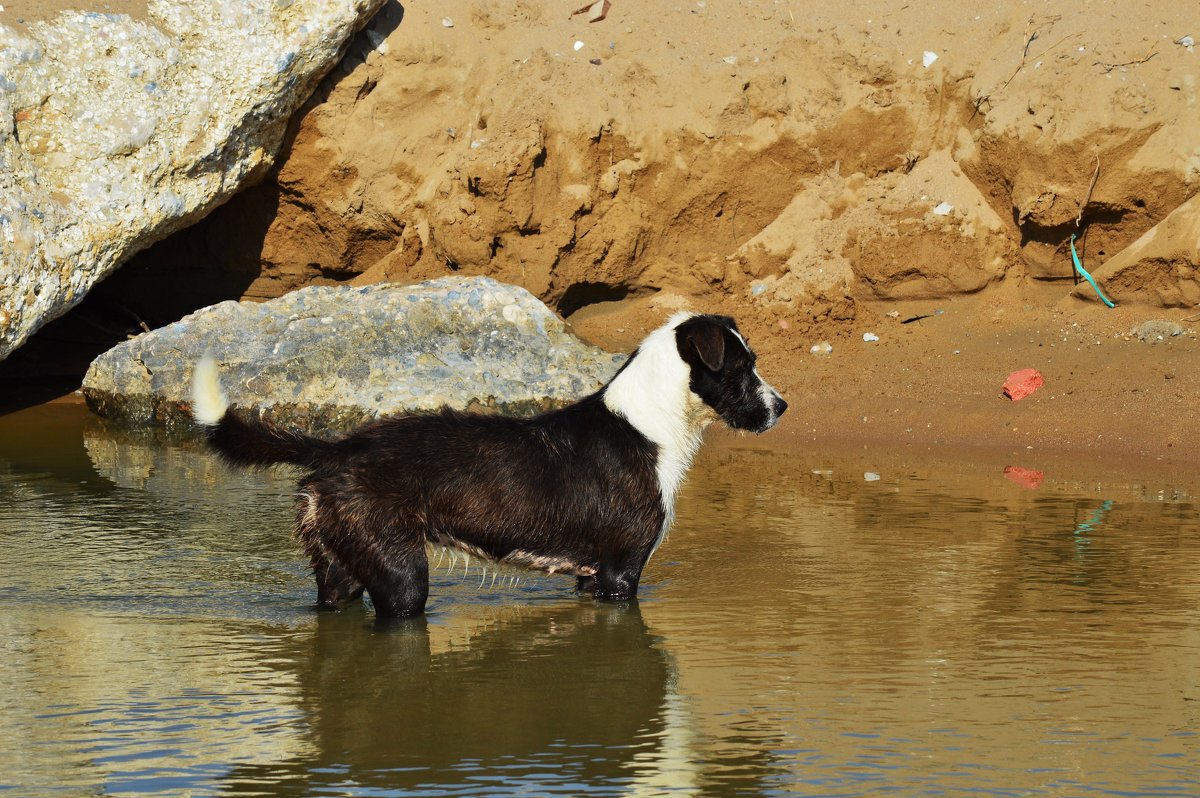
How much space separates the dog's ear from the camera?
23.2ft

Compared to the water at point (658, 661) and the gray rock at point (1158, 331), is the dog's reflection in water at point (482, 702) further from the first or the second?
the gray rock at point (1158, 331)

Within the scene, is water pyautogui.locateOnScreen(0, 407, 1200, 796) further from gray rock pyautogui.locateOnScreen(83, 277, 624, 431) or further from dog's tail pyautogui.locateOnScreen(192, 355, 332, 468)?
gray rock pyautogui.locateOnScreen(83, 277, 624, 431)

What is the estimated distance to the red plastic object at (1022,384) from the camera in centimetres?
1247

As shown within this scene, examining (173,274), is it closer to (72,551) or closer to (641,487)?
(72,551)

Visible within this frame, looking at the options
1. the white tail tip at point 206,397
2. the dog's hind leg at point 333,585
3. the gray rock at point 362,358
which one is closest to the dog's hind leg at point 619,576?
the dog's hind leg at point 333,585

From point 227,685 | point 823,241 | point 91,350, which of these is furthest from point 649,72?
point 227,685

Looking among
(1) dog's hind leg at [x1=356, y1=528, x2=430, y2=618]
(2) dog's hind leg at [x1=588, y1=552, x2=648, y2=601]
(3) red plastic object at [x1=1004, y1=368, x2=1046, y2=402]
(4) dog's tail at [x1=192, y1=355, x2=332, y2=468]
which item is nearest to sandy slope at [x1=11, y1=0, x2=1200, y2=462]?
(3) red plastic object at [x1=1004, y1=368, x2=1046, y2=402]

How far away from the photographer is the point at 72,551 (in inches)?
325

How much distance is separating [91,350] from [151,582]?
8.91 meters

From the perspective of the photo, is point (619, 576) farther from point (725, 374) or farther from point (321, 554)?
point (321, 554)

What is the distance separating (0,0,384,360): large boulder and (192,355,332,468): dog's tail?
262 inches

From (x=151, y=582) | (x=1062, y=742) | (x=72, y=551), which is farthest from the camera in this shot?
(x=72, y=551)

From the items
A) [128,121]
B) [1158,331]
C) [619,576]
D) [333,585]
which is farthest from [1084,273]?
[333,585]

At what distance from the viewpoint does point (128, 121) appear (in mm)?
13406
